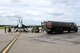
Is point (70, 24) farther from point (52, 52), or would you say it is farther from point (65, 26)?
point (52, 52)

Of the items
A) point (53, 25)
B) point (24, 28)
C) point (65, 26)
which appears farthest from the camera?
point (24, 28)

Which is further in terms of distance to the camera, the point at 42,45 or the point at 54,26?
the point at 54,26

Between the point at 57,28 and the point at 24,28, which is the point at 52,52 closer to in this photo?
the point at 57,28

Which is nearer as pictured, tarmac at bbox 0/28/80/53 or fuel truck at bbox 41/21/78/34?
tarmac at bbox 0/28/80/53

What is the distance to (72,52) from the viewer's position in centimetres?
956

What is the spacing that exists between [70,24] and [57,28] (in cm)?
457

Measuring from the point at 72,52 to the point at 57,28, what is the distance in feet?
72.0


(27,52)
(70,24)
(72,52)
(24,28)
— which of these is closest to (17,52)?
(27,52)

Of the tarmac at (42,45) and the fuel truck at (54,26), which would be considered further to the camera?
the fuel truck at (54,26)

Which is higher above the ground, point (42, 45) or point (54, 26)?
point (54, 26)

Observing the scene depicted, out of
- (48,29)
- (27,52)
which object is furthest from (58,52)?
(48,29)

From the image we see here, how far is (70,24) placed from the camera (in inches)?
1374

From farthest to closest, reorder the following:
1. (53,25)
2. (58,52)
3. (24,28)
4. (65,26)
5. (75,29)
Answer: (24,28) → (75,29) → (65,26) → (53,25) → (58,52)

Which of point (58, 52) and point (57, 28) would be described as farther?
point (57, 28)
